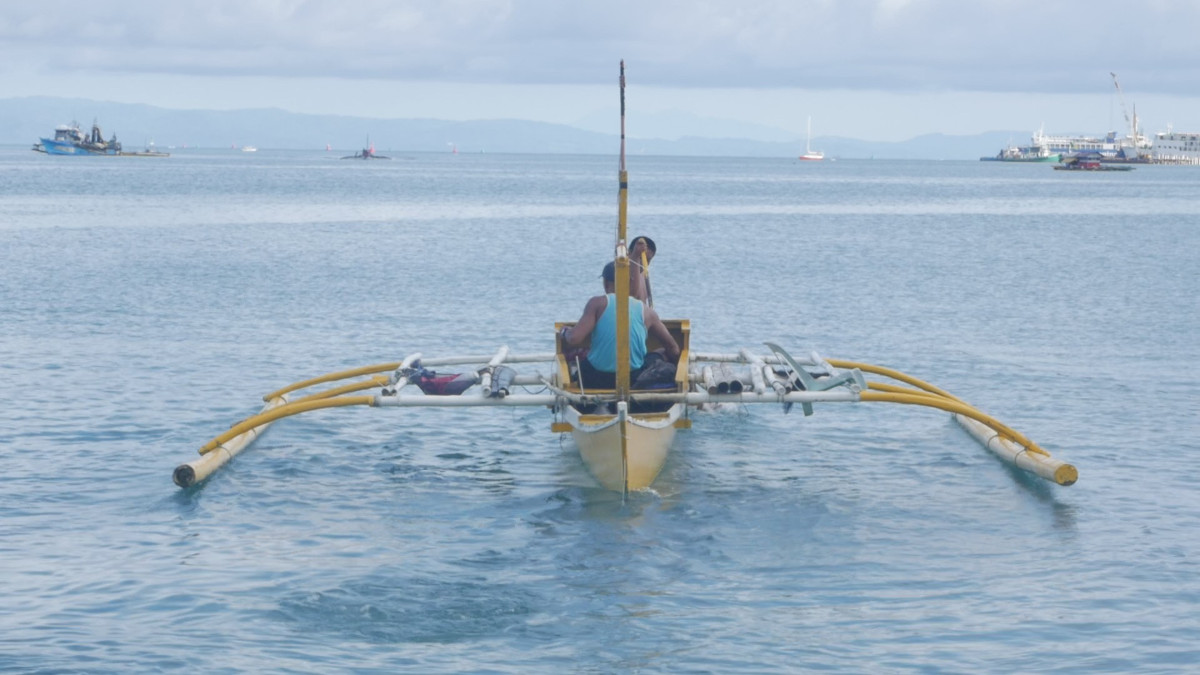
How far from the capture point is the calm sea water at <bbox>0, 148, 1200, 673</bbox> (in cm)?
1116

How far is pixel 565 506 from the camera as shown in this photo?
1523cm

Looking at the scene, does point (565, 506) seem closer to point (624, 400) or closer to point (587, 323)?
point (624, 400)

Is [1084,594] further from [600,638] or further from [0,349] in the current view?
[0,349]

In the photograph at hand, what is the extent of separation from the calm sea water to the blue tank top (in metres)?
1.45

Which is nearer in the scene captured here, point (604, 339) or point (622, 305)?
point (622, 305)

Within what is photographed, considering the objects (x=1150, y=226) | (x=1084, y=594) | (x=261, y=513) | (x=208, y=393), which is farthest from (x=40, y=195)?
(x=1084, y=594)

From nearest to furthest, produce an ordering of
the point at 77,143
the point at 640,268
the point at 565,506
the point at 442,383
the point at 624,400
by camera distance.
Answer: the point at 624,400 → the point at 565,506 → the point at 442,383 → the point at 640,268 → the point at 77,143

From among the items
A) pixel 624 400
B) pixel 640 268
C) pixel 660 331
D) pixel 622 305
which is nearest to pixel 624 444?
pixel 624 400

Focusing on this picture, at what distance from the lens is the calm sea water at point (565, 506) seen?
11.2 metres

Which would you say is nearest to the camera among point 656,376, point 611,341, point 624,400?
point 624,400

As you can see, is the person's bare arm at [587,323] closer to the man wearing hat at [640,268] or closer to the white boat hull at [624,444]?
the white boat hull at [624,444]

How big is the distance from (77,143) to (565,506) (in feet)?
602

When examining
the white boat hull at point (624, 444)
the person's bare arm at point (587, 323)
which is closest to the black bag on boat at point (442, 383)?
the person's bare arm at point (587, 323)

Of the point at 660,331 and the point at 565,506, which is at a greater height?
the point at 660,331
